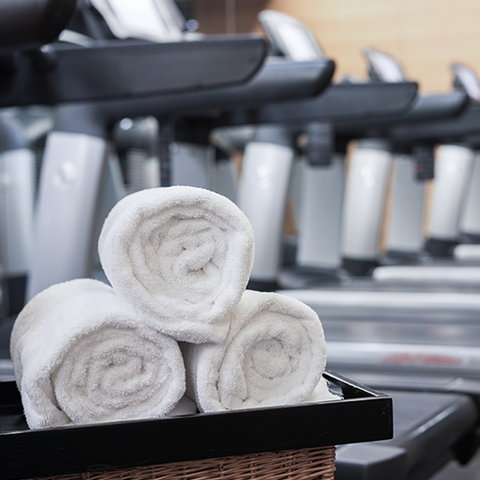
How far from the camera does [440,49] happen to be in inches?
227

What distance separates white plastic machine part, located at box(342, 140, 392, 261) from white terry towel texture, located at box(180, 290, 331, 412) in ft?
10.9

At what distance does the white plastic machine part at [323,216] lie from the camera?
380cm

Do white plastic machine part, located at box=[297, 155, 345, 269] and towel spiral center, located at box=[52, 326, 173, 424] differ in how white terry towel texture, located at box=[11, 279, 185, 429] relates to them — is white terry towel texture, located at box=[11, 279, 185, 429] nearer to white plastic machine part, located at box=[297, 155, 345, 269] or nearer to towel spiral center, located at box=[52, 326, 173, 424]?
towel spiral center, located at box=[52, 326, 173, 424]

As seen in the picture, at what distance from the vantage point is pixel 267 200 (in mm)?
3082

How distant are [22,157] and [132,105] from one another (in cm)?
79

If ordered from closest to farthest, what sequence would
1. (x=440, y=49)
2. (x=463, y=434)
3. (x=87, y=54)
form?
A: (x=463, y=434), (x=87, y=54), (x=440, y=49)

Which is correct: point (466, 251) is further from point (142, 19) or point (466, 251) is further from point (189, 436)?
point (189, 436)

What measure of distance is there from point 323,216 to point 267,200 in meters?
0.81

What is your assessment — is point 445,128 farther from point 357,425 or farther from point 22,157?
point 357,425

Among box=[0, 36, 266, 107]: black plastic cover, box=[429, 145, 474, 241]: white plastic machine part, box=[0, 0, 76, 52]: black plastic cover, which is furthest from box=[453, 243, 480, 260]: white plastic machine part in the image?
box=[0, 0, 76, 52]: black plastic cover

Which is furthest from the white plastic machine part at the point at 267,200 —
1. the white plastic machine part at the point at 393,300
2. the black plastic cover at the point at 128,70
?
the black plastic cover at the point at 128,70

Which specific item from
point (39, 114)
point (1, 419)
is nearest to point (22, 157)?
point (39, 114)

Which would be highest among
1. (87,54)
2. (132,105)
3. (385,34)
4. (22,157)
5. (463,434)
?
(385,34)

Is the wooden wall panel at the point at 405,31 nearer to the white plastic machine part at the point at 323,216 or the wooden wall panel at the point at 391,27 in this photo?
the wooden wall panel at the point at 391,27
